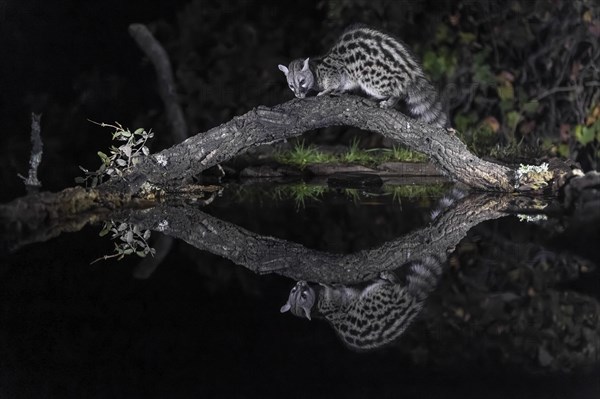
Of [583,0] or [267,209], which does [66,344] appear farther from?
[583,0]

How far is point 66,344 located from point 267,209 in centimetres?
233

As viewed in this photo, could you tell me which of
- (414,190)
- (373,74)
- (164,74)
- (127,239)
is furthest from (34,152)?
(164,74)

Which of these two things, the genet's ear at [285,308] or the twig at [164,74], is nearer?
the genet's ear at [285,308]

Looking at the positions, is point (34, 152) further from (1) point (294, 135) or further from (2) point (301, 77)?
(2) point (301, 77)

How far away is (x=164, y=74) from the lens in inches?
285

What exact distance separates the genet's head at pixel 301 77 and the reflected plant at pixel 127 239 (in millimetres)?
1474

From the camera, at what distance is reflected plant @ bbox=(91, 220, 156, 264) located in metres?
3.39

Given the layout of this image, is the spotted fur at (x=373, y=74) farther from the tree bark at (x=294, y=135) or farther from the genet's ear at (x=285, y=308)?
the genet's ear at (x=285, y=308)

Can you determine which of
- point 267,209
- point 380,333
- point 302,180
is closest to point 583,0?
point 302,180

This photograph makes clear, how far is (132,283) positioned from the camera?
290cm

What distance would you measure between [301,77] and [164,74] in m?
2.52

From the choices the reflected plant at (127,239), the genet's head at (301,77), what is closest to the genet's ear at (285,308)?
the reflected plant at (127,239)

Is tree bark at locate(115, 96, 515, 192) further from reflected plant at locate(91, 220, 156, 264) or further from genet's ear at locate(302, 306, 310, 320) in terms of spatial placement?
genet's ear at locate(302, 306, 310, 320)

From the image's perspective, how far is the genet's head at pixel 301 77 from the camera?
498 cm
